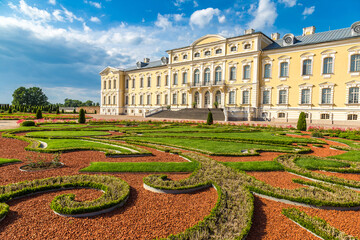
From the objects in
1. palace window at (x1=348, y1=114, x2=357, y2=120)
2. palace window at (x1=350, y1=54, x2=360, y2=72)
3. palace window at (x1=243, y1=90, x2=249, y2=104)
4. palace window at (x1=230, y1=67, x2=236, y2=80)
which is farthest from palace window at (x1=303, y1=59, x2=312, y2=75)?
palace window at (x1=230, y1=67, x2=236, y2=80)

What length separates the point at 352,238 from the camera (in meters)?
2.48

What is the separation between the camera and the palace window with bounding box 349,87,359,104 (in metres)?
23.5

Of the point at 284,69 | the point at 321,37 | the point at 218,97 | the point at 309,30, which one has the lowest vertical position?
the point at 218,97

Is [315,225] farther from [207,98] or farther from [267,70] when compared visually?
[207,98]

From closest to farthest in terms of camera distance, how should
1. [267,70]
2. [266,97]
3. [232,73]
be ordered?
[267,70], [266,97], [232,73]

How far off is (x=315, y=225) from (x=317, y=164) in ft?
11.3

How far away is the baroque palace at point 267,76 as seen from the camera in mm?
24359

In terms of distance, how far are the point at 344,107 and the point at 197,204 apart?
28299 mm

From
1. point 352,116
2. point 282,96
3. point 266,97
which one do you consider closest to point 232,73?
point 266,97

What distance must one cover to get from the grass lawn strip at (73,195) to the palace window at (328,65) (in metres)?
29.8

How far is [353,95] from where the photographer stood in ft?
78.1

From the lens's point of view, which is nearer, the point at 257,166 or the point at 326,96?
the point at 257,166

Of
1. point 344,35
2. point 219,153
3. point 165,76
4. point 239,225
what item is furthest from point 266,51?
point 239,225

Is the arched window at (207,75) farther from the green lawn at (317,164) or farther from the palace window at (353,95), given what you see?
the green lawn at (317,164)
